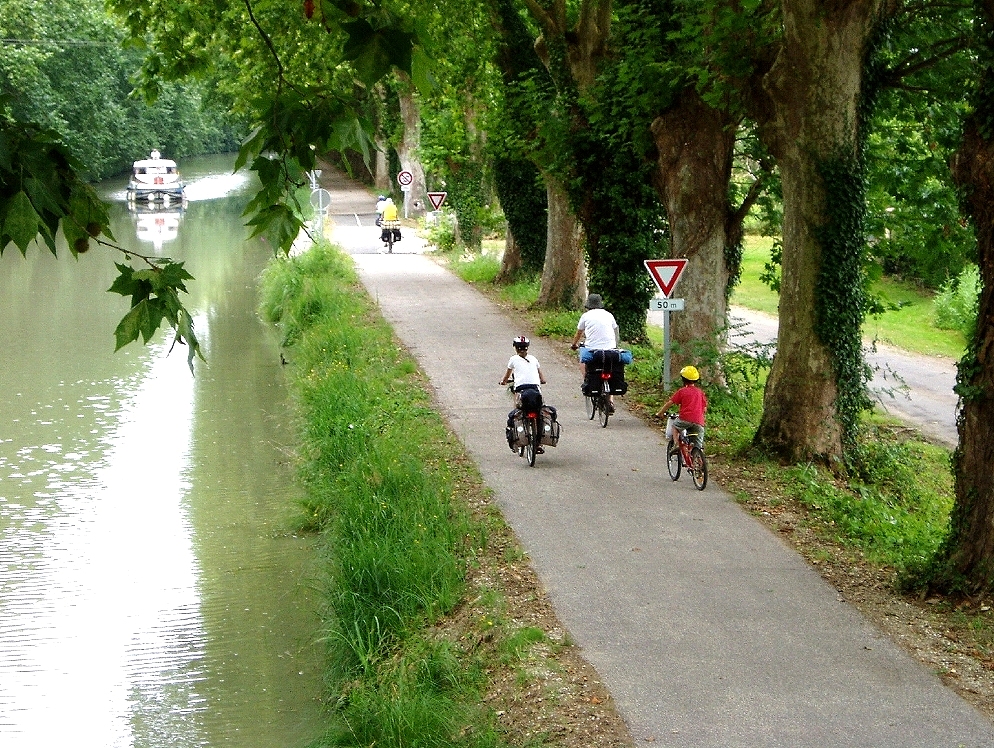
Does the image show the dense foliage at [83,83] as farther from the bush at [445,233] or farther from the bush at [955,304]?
the bush at [955,304]

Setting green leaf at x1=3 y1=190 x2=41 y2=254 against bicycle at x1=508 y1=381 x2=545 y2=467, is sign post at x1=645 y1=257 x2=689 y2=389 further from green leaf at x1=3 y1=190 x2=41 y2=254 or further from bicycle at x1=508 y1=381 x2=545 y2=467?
green leaf at x1=3 y1=190 x2=41 y2=254

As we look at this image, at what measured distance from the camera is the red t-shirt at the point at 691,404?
13.4 m

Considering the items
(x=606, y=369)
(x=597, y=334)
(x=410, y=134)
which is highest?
(x=410, y=134)

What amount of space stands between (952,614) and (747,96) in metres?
7.21

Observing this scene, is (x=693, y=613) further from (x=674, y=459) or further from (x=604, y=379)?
(x=604, y=379)

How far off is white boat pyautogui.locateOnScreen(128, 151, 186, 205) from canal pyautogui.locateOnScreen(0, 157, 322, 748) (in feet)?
131

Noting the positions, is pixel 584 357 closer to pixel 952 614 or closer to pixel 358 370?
pixel 358 370

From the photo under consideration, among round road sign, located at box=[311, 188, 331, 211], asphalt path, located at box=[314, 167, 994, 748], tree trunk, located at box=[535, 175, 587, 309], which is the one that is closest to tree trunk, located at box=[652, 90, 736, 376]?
asphalt path, located at box=[314, 167, 994, 748]

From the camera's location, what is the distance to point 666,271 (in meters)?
16.7

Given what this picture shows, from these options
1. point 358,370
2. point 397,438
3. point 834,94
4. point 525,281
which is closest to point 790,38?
point 834,94

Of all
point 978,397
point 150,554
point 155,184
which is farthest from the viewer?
point 155,184

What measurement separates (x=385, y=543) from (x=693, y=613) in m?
2.85

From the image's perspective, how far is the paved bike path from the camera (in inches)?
298

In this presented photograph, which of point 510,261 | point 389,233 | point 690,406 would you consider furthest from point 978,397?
point 389,233
